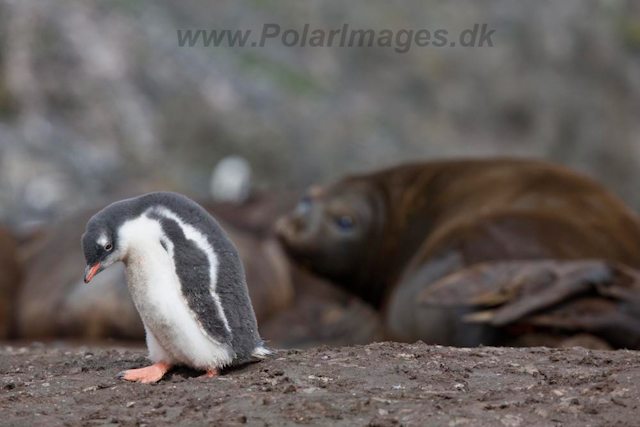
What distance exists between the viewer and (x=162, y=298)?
11.2 ft

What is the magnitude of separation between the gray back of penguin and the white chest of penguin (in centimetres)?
3

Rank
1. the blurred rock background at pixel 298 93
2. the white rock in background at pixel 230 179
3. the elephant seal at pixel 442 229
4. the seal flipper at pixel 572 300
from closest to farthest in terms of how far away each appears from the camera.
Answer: the seal flipper at pixel 572 300 < the elephant seal at pixel 442 229 < the white rock in background at pixel 230 179 < the blurred rock background at pixel 298 93

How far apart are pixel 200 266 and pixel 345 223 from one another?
14.8 ft

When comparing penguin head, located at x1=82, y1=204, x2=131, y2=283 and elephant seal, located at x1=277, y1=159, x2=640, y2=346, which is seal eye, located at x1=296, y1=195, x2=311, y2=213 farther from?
penguin head, located at x1=82, y1=204, x2=131, y2=283

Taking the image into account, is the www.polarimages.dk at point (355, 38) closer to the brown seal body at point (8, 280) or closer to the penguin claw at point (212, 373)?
the brown seal body at point (8, 280)

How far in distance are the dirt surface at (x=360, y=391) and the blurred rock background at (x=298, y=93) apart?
473 inches

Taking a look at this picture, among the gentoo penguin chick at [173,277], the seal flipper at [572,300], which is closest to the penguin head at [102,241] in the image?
the gentoo penguin chick at [173,277]

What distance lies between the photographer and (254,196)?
1191 centimetres

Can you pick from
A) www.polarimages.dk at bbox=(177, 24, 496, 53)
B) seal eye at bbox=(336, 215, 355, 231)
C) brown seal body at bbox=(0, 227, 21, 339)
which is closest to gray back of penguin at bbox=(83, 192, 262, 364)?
seal eye at bbox=(336, 215, 355, 231)

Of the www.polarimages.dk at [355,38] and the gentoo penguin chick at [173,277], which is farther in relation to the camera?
the www.polarimages.dk at [355,38]

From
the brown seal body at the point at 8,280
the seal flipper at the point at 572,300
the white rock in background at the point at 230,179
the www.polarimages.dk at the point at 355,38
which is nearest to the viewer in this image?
the seal flipper at the point at 572,300

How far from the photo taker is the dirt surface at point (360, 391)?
2.84 metres

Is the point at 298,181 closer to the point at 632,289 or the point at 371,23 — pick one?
the point at 371,23

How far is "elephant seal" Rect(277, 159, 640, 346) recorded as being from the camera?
630 cm
